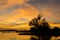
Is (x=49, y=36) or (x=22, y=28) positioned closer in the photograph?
(x=49, y=36)

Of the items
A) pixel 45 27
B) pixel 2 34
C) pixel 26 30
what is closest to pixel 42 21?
pixel 45 27

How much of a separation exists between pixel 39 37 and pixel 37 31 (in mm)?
348

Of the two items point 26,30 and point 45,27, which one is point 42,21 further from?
point 26,30

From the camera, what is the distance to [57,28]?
10625 mm

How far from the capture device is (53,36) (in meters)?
11.0

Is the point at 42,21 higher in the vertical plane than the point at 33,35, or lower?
higher

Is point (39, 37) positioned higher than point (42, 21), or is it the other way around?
point (42, 21)

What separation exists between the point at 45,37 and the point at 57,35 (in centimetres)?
81

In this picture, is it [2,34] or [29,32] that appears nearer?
[29,32]

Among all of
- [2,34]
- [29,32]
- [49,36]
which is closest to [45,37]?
[49,36]

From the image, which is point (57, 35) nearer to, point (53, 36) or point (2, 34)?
point (53, 36)

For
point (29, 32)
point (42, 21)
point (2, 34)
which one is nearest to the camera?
point (42, 21)

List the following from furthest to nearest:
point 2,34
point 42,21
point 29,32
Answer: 1. point 2,34
2. point 29,32
3. point 42,21

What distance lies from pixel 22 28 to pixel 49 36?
5.80 ft
